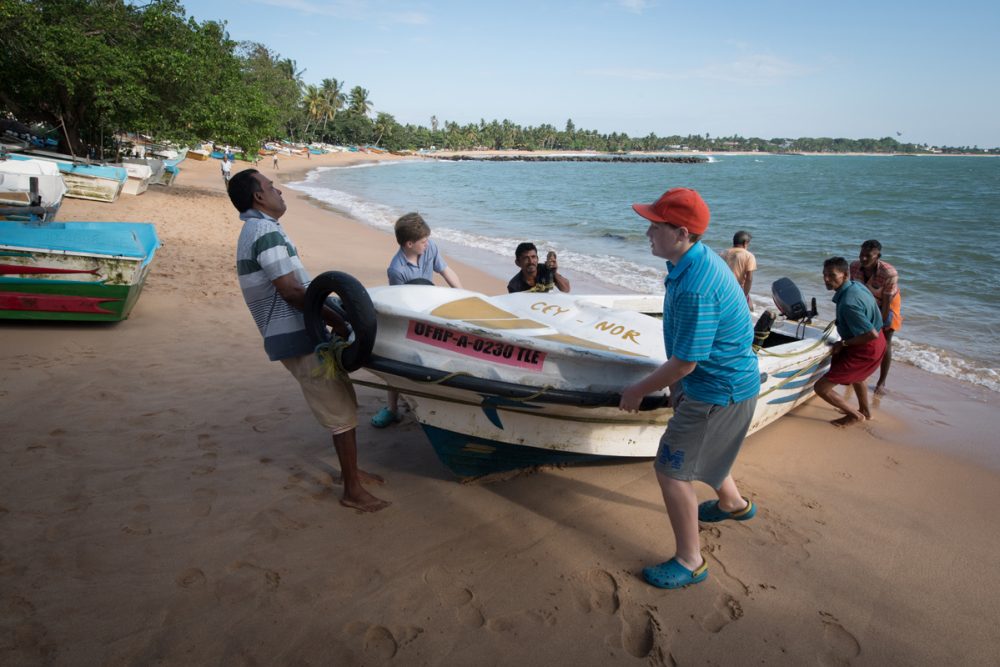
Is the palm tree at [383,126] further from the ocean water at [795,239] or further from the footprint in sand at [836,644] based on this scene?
the footprint in sand at [836,644]

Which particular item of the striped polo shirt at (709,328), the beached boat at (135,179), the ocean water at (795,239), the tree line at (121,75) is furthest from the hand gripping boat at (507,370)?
the beached boat at (135,179)

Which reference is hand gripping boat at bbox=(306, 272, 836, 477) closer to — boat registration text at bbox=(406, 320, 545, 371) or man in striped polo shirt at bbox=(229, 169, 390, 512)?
boat registration text at bbox=(406, 320, 545, 371)

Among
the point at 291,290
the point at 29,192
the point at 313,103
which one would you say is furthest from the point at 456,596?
the point at 313,103

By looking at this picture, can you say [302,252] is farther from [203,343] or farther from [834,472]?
[834,472]

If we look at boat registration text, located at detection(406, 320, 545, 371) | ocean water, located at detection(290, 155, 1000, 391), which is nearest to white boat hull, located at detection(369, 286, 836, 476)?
boat registration text, located at detection(406, 320, 545, 371)

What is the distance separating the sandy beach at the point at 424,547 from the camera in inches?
101

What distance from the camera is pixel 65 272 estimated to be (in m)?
5.93

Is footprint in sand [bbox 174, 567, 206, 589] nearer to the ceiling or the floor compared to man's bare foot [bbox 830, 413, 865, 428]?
nearer to the ceiling

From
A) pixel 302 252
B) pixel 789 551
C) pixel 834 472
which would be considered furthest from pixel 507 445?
pixel 302 252

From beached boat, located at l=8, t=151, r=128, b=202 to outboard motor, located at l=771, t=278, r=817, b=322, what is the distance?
642 inches

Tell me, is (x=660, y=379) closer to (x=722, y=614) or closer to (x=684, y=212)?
(x=684, y=212)

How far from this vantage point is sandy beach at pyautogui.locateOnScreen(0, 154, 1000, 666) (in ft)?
8.43

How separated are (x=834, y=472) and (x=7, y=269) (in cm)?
779

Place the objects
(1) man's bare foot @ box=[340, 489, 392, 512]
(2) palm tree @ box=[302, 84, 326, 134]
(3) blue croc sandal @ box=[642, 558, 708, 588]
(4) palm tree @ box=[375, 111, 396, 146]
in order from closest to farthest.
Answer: (3) blue croc sandal @ box=[642, 558, 708, 588] → (1) man's bare foot @ box=[340, 489, 392, 512] → (2) palm tree @ box=[302, 84, 326, 134] → (4) palm tree @ box=[375, 111, 396, 146]
